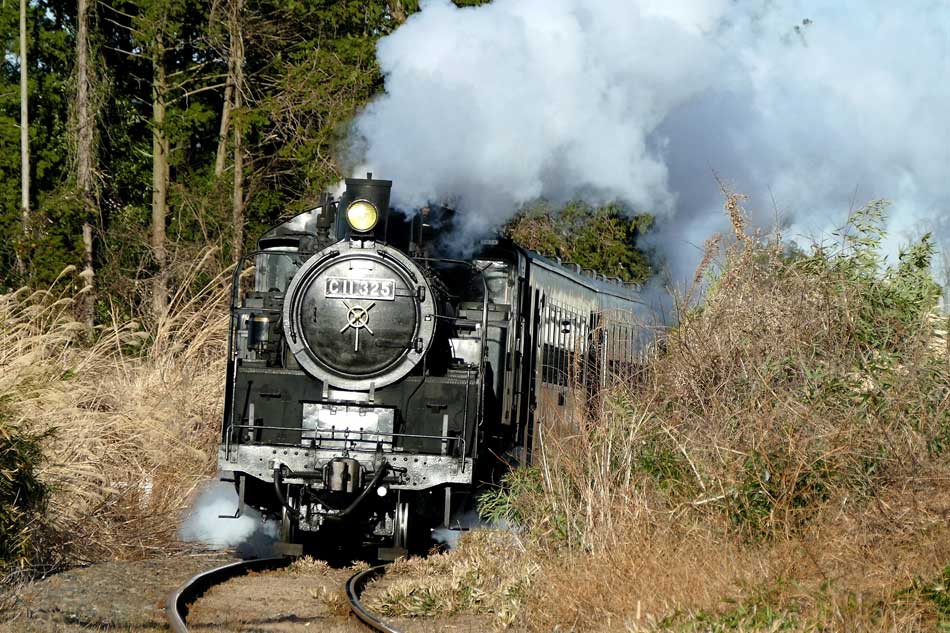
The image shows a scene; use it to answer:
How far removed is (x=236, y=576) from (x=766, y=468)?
4.51m

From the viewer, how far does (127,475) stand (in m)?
12.2

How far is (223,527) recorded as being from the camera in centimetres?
1226

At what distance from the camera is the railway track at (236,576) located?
765cm

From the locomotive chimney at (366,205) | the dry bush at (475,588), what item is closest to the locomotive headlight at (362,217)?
the locomotive chimney at (366,205)

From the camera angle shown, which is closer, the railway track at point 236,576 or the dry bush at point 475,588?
the railway track at point 236,576

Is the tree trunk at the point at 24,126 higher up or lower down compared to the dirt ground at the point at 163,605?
higher up

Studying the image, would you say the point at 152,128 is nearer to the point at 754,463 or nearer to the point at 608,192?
the point at 608,192

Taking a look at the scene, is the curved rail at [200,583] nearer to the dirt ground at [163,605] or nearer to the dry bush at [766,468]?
the dirt ground at [163,605]

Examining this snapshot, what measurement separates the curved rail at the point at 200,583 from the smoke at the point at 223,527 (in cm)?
73

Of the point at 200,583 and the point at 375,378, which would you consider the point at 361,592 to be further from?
the point at 375,378

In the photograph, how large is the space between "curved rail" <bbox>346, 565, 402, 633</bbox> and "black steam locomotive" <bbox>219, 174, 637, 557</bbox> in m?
0.22

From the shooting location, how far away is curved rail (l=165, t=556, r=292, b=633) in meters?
7.63

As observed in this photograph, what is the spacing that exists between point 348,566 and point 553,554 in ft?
10.6

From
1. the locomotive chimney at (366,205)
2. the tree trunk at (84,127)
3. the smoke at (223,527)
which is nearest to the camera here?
the locomotive chimney at (366,205)
